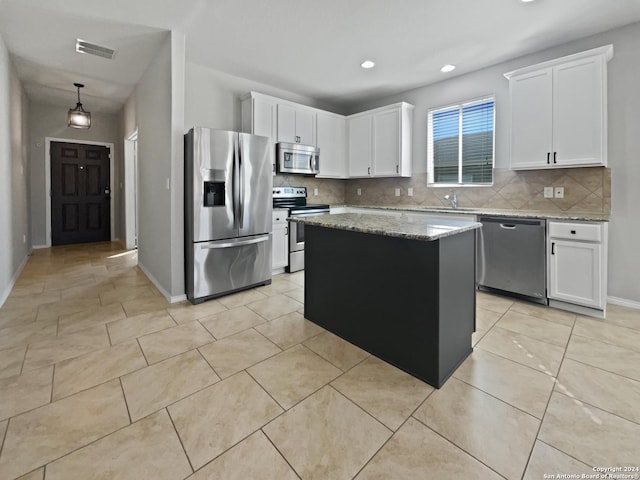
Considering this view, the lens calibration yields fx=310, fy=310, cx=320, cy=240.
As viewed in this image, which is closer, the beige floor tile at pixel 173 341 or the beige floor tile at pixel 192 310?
the beige floor tile at pixel 173 341

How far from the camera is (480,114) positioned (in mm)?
4004

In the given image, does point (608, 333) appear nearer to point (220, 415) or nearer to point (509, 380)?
point (509, 380)

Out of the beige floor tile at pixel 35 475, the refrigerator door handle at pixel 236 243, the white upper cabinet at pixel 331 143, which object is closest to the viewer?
the beige floor tile at pixel 35 475

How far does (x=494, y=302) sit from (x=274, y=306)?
2261 mm

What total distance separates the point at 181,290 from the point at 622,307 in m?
4.41

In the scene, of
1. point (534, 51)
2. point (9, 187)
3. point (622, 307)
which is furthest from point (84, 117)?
point (622, 307)

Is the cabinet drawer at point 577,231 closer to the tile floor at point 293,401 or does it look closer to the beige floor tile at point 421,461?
the tile floor at point 293,401

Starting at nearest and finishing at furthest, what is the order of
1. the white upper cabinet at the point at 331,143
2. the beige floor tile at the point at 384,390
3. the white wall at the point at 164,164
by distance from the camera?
the beige floor tile at the point at 384,390 < the white wall at the point at 164,164 < the white upper cabinet at the point at 331,143

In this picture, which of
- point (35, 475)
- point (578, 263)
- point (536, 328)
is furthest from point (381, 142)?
point (35, 475)

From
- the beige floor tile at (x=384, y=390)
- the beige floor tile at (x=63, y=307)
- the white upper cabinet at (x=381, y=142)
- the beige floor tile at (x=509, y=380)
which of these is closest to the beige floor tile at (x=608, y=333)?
the beige floor tile at (x=509, y=380)

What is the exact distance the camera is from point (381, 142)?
15.8 ft

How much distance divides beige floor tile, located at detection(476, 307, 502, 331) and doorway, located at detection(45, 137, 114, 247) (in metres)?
7.27

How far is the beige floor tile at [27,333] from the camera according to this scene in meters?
2.32

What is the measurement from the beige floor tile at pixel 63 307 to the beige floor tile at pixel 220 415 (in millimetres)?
2032
